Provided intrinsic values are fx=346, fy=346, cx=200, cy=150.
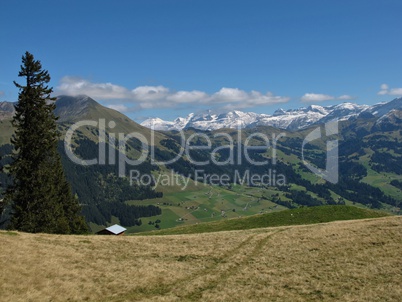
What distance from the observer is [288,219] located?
74.1 meters

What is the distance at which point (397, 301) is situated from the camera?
984 inches

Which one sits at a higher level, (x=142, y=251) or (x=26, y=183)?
(x=26, y=183)

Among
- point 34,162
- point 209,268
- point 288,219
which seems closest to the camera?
point 209,268

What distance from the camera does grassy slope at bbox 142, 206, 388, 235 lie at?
72.1 metres

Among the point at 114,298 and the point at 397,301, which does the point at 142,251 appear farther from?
the point at 397,301

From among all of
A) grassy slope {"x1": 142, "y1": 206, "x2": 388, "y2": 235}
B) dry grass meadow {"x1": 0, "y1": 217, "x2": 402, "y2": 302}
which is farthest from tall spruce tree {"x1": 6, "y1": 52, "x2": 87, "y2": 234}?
grassy slope {"x1": 142, "y1": 206, "x2": 388, "y2": 235}

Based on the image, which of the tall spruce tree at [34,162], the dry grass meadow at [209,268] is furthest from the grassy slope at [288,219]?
the tall spruce tree at [34,162]

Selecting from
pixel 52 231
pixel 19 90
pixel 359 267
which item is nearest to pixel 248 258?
pixel 359 267

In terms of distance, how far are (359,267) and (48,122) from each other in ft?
158

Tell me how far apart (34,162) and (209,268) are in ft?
109

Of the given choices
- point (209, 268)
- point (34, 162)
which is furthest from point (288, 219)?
point (34, 162)

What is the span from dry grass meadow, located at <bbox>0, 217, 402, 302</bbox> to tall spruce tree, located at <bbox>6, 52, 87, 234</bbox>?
9057 mm

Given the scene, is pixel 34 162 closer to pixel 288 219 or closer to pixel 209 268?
pixel 209 268

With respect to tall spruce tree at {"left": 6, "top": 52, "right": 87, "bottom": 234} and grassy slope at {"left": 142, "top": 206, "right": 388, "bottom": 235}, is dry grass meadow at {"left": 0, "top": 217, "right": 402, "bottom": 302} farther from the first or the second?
grassy slope at {"left": 142, "top": 206, "right": 388, "bottom": 235}
